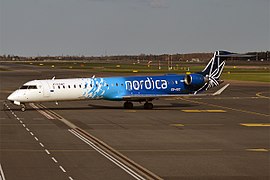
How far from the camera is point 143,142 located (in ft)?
90.3

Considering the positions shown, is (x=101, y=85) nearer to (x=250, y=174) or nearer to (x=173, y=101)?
(x=173, y=101)

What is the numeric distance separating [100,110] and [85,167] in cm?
2420

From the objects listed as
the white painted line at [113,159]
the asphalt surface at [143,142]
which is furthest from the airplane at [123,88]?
the white painted line at [113,159]

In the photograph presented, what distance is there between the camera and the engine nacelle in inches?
1843

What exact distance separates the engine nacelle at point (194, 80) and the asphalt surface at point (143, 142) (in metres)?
2.24

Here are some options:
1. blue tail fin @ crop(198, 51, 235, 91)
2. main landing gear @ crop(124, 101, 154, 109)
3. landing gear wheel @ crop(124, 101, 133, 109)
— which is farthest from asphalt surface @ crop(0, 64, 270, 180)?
blue tail fin @ crop(198, 51, 235, 91)

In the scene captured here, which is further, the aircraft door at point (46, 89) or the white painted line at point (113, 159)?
the aircraft door at point (46, 89)

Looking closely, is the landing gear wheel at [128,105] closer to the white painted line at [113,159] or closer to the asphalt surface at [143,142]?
the asphalt surface at [143,142]

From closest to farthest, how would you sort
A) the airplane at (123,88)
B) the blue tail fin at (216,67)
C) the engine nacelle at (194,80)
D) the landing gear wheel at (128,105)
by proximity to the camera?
the airplane at (123,88) → the landing gear wheel at (128,105) → the engine nacelle at (194,80) → the blue tail fin at (216,67)

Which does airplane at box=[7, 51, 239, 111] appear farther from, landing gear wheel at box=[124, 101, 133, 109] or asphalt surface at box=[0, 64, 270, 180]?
asphalt surface at box=[0, 64, 270, 180]

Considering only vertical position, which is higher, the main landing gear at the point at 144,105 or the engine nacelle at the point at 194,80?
the engine nacelle at the point at 194,80

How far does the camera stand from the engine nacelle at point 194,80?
154 ft

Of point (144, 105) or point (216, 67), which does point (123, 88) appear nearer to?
point (144, 105)

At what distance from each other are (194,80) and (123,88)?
6531 mm
